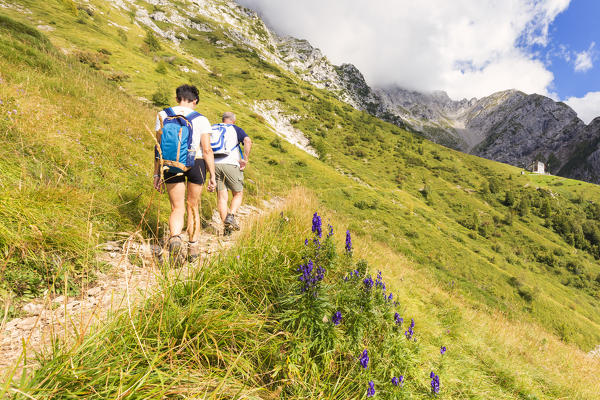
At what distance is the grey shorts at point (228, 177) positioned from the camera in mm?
5098

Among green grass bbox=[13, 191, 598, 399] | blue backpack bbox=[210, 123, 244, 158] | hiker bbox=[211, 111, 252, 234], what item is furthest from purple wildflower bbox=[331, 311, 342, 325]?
blue backpack bbox=[210, 123, 244, 158]

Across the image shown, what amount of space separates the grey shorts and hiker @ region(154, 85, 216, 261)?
3.84ft

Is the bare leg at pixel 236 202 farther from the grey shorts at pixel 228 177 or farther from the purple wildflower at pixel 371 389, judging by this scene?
the purple wildflower at pixel 371 389

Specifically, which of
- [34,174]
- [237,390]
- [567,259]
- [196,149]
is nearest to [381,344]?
[237,390]

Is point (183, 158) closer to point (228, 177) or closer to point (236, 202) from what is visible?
point (228, 177)

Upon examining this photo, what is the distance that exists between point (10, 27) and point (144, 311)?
19.2 m

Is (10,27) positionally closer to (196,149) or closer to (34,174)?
(34,174)

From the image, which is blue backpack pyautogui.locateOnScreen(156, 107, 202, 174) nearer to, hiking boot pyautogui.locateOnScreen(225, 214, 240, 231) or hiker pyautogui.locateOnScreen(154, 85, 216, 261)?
hiker pyautogui.locateOnScreen(154, 85, 216, 261)

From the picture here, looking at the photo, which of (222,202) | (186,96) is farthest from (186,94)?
(222,202)

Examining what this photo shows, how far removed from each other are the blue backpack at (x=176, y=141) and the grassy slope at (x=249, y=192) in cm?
115

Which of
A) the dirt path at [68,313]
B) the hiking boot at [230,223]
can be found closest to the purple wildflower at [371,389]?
the dirt path at [68,313]

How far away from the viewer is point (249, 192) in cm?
868

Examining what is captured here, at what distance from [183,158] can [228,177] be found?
71.0 inches

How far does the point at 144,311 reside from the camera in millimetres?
1770
